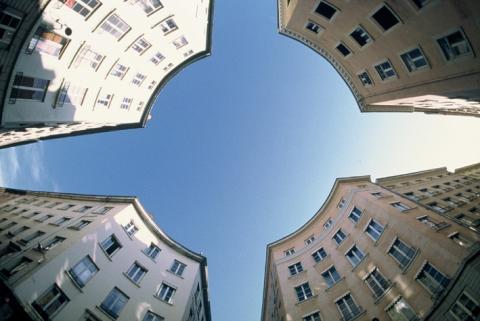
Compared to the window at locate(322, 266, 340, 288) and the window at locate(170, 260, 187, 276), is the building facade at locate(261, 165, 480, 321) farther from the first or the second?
the window at locate(170, 260, 187, 276)

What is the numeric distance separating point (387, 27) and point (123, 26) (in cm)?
2179

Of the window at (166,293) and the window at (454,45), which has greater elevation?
the window at (454,45)

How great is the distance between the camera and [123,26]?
22.7 metres

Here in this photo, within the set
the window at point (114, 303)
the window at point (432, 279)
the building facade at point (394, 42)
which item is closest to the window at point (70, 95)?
the window at point (114, 303)

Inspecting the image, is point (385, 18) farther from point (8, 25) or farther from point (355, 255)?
point (8, 25)

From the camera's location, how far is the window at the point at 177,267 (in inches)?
1071

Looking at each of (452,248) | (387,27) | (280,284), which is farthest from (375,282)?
(387,27)

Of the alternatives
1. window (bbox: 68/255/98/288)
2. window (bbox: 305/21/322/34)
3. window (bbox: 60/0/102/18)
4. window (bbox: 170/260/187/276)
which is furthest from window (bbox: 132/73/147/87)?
window (bbox: 170/260/187/276)

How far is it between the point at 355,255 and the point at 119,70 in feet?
99.7

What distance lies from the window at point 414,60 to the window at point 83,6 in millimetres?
23351

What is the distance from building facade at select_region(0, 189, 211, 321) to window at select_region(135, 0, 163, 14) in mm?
19745

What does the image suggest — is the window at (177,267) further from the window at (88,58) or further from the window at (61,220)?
the window at (88,58)

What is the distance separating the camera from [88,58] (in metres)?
21.7

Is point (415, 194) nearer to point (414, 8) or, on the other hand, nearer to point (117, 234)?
point (414, 8)
